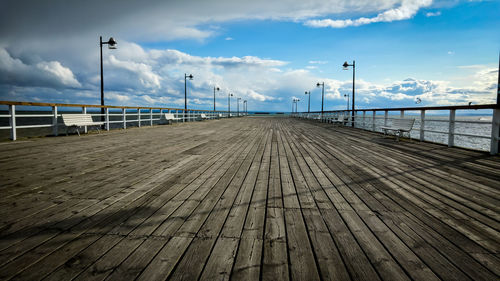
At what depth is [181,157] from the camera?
5.28m

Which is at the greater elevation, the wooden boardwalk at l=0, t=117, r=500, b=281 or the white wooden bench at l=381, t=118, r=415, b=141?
the white wooden bench at l=381, t=118, r=415, b=141

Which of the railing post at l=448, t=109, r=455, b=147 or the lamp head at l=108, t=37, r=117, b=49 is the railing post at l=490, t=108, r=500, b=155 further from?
the lamp head at l=108, t=37, r=117, b=49

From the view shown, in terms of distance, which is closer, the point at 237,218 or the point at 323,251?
the point at 323,251

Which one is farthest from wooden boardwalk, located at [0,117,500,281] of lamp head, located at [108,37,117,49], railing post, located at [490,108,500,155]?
lamp head, located at [108,37,117,49]

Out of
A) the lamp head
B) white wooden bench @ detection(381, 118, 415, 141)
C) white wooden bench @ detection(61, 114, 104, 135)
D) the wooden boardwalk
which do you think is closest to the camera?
the wooden boardwalk

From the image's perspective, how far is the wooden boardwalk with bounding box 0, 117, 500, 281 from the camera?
1.58 meters

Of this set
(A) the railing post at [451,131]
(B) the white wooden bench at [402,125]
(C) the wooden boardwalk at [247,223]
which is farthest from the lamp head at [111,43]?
(A) the railing post at [451,131]

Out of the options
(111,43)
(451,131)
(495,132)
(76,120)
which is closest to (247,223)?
(495,132)

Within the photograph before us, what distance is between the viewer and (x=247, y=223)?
7.19ft

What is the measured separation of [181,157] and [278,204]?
3.11m

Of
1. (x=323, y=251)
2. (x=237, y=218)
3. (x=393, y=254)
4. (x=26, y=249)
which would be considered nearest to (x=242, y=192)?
(x=237, y=218)

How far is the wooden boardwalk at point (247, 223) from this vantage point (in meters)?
1.58

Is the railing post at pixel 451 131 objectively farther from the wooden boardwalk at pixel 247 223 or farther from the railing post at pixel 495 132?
the wooden boardwalk at pixel 247 223

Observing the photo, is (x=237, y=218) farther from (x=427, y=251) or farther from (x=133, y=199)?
(x=427, y=251)
